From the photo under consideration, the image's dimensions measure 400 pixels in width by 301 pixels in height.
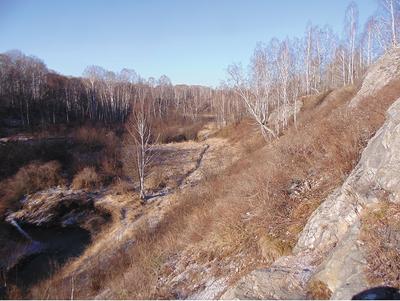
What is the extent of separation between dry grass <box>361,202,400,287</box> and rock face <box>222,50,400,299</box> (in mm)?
118

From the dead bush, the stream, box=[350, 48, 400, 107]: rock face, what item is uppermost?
box=[350, 48, 400, 107]: rock face

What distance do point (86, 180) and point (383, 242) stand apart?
22765 mm

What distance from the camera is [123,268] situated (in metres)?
10.3

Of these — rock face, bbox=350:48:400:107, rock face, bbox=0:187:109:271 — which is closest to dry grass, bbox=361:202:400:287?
rock face, bbox=350:48:400:107

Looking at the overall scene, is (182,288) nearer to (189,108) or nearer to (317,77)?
(317,77)

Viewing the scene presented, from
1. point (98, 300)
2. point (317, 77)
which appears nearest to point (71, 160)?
point (98, 300)

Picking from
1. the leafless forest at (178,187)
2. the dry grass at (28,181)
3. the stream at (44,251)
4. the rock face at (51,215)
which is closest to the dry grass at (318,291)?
the leafless forest at (178,187)

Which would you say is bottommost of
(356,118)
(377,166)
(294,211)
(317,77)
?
(294,211)

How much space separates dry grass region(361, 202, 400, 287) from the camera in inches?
159

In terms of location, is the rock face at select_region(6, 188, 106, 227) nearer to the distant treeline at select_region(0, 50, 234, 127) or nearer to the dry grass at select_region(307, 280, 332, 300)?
the dry grass at select_region(307, 280, 332, 300)

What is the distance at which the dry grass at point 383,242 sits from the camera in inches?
159

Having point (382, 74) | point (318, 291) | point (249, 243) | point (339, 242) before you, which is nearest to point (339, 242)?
point (339, 242)

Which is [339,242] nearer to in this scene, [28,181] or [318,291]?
[318,291]

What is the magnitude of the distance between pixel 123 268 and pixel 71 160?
69.8 ft
